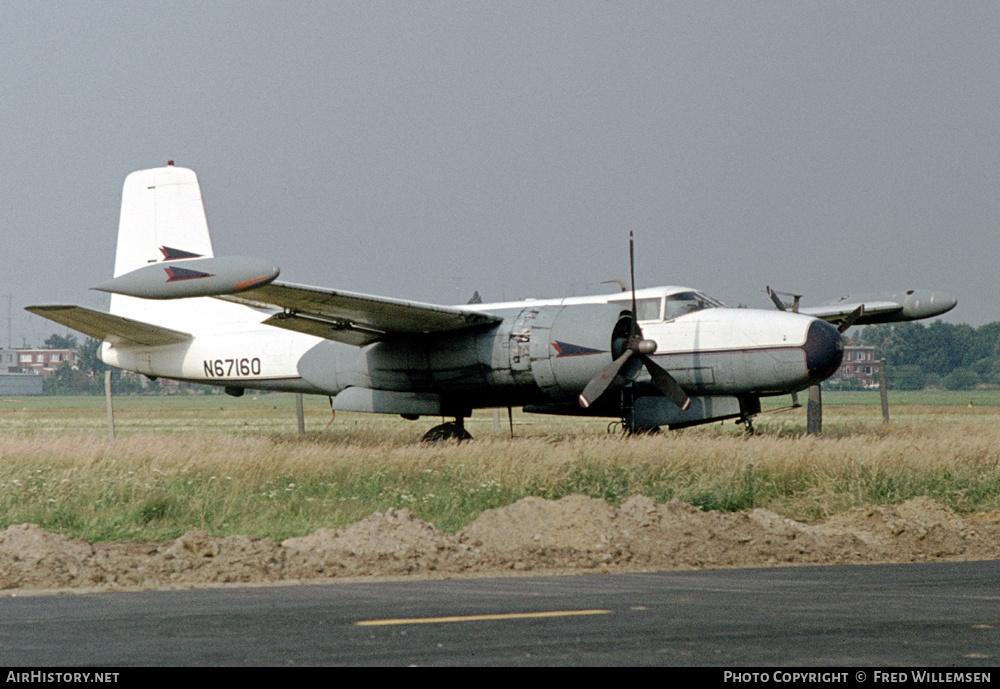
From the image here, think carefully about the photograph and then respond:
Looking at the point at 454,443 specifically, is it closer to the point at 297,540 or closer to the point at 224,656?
the point at 297,540

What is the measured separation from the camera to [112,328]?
23.3 meters

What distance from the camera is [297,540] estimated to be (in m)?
10.6

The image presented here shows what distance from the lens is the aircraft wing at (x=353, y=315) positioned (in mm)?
18312

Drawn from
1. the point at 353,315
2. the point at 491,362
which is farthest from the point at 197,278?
the point at 491,362

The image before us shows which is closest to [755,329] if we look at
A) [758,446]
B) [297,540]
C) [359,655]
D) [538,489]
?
[758,446]

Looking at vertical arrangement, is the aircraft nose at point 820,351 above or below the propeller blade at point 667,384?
above

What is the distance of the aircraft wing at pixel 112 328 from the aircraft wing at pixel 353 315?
3.75m

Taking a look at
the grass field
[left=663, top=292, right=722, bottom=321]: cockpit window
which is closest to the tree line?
[left=663, top=292, right=722, bottom=321]: cockpit window

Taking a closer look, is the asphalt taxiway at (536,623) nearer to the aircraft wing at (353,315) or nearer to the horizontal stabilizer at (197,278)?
the horizontal stabilizer at (197,278)

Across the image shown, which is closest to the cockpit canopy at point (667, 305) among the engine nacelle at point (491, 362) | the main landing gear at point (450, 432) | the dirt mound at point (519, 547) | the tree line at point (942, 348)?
the engine nacelle at point (491, 362)

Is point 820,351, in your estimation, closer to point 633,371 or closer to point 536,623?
point 633,371

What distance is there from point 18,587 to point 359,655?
436 centimetres

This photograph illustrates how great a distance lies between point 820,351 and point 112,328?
15.1m

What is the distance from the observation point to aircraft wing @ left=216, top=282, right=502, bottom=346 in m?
18.3
